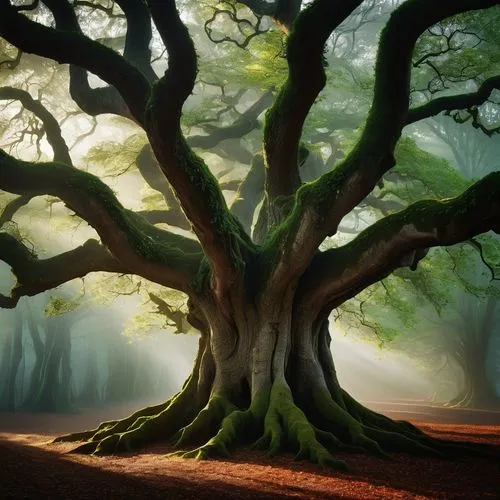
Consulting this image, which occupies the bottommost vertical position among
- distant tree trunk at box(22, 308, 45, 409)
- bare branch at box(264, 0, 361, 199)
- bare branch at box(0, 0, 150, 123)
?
distant tree trunk at box(22, 308, 45, 409)

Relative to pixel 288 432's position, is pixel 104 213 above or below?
above

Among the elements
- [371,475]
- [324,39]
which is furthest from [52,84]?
[371,475]

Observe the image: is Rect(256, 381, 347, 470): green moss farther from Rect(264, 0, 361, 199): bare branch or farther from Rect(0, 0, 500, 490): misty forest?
Rect(264, 0, 361, 199): bare branch

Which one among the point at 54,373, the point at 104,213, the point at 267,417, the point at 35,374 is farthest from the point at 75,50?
the point at 35,374

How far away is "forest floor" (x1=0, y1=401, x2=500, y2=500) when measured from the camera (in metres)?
3.46

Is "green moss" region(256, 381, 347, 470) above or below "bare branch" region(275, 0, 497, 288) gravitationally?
below

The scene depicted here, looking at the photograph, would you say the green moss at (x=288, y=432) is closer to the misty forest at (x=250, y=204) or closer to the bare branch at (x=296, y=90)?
the misty forest at (x=250, y=204)

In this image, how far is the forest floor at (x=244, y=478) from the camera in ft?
11.4

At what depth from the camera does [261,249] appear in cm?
859

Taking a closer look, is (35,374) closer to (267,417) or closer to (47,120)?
(47,120)

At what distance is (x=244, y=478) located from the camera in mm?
4453

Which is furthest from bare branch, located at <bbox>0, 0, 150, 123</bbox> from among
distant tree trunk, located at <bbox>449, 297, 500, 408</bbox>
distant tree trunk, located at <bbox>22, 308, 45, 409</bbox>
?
distant tree trunk, located at <bbox>449, 297, 500, 408</bbox>

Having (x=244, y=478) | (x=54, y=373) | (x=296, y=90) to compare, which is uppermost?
(x=296, y=90)

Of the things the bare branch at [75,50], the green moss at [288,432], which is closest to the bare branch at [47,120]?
the bare branch at [75,50]
